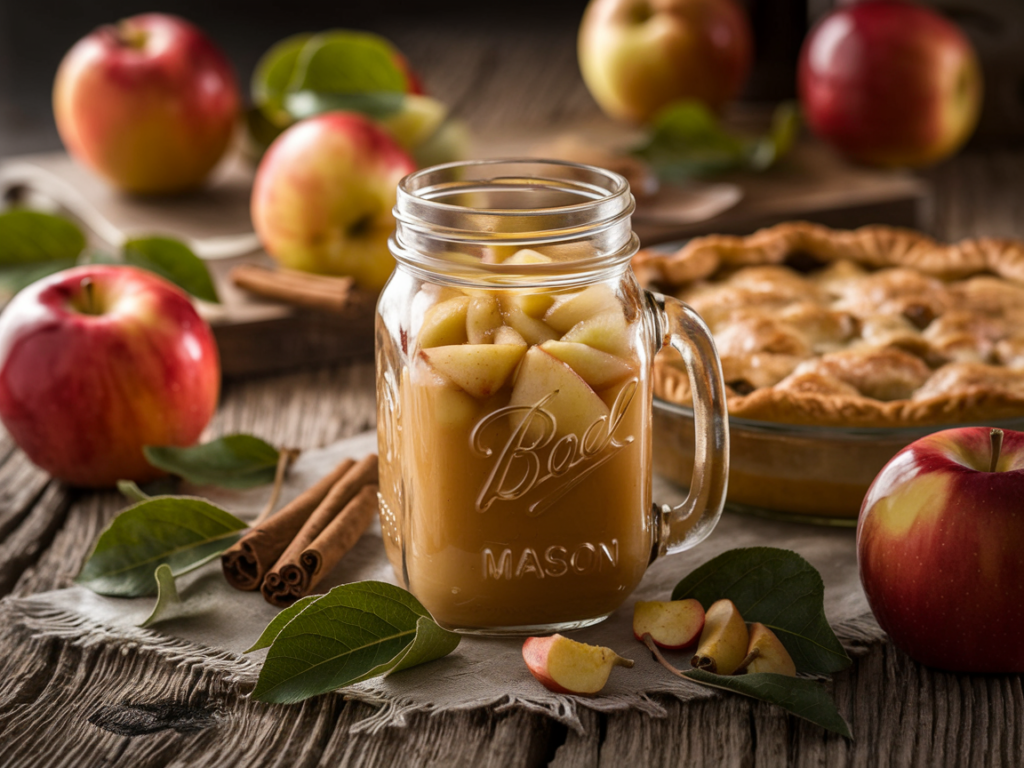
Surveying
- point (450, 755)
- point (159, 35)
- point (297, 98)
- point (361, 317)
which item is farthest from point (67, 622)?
point (159, 35)

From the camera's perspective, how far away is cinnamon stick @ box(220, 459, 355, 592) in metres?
1.35

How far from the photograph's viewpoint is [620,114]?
2984mm

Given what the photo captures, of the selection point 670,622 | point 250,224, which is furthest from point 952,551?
point 250,224

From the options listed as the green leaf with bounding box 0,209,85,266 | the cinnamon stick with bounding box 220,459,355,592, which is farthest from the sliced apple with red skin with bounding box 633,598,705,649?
the green leaf with bounding box 0,209,85,266

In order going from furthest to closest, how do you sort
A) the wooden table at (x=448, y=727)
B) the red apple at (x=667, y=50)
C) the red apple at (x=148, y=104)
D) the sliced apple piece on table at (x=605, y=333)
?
the red apple at (x=667, y=50), the red apple at (x=148, y=104), the sliced apple piece on table at (x=605, y=333), the wooden table at (x=448, y=727)

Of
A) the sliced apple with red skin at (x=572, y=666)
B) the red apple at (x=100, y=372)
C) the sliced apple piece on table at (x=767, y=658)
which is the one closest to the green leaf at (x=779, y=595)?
the sliced apple piece on table at (x=767, y=658)

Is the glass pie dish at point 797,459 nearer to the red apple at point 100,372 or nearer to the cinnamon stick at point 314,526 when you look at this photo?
the cinnamon stick at point 314,526

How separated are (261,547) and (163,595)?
133 millimetres

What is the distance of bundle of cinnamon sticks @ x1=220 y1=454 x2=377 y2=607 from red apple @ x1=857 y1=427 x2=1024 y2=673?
584mm

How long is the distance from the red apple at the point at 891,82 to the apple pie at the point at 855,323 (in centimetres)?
75

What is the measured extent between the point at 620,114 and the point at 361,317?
119cm

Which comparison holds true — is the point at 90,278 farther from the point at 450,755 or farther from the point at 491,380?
the point at 450,755

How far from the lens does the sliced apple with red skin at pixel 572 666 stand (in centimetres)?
114

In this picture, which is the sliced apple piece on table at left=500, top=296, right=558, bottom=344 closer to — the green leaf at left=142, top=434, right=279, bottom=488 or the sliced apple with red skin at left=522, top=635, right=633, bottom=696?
the sliced apple with red skin at left=522, top=635, right=633, bottom=696
